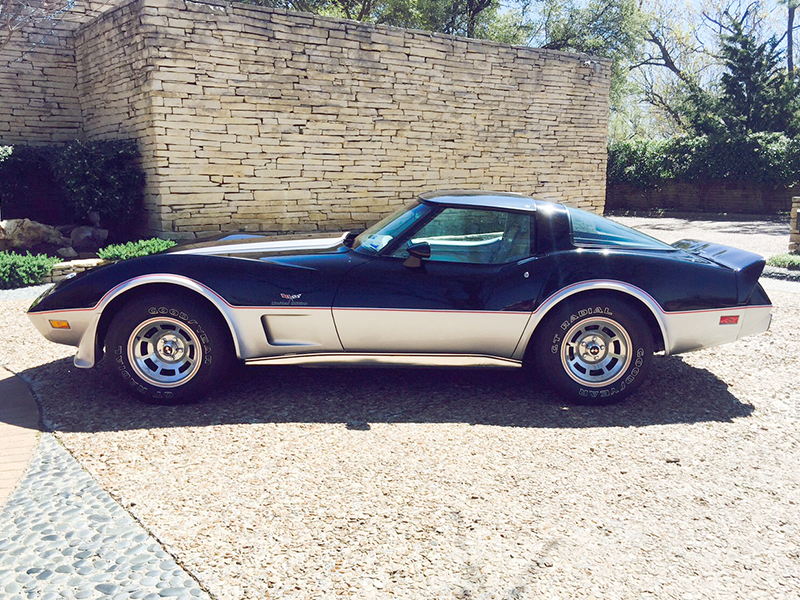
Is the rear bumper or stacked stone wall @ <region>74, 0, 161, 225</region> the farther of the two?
stacked stone wall @ <region>74, 0, 161, 225</region>

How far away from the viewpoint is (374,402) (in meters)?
4.21

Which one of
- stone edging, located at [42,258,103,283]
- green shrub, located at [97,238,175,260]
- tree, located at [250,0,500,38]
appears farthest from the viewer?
tree, located at [250,0,500,38]

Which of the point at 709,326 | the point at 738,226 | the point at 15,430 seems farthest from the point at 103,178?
the point at 738,226

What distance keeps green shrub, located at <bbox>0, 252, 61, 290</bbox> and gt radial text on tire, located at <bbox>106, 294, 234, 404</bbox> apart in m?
5.22

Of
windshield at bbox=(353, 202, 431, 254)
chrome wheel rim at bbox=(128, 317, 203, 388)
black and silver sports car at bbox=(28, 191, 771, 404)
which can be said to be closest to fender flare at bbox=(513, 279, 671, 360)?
black and silver sports car at bbox=(28, 191, 771, 404)

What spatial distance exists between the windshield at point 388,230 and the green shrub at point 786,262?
25.2 feet

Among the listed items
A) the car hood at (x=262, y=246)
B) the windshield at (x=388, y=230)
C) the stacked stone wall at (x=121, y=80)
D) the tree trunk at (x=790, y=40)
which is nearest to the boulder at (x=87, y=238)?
the stacked stone wall at (x=121, y=80)

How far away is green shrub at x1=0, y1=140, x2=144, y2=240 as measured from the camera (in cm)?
1007

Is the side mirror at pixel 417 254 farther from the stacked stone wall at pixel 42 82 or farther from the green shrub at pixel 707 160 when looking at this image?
the green shrub at pixel 707 160

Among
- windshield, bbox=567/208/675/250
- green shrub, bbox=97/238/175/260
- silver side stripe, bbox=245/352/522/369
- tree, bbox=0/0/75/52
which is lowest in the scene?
silver side stripe, bbox=245/352/522/369

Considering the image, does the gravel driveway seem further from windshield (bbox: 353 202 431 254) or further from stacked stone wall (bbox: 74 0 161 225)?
stacked stone wall (bbox: 74 0 161 225)

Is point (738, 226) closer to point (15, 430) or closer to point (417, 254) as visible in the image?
point (417, 254)

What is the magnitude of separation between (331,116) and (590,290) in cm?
877

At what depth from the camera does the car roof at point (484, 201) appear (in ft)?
14.2
